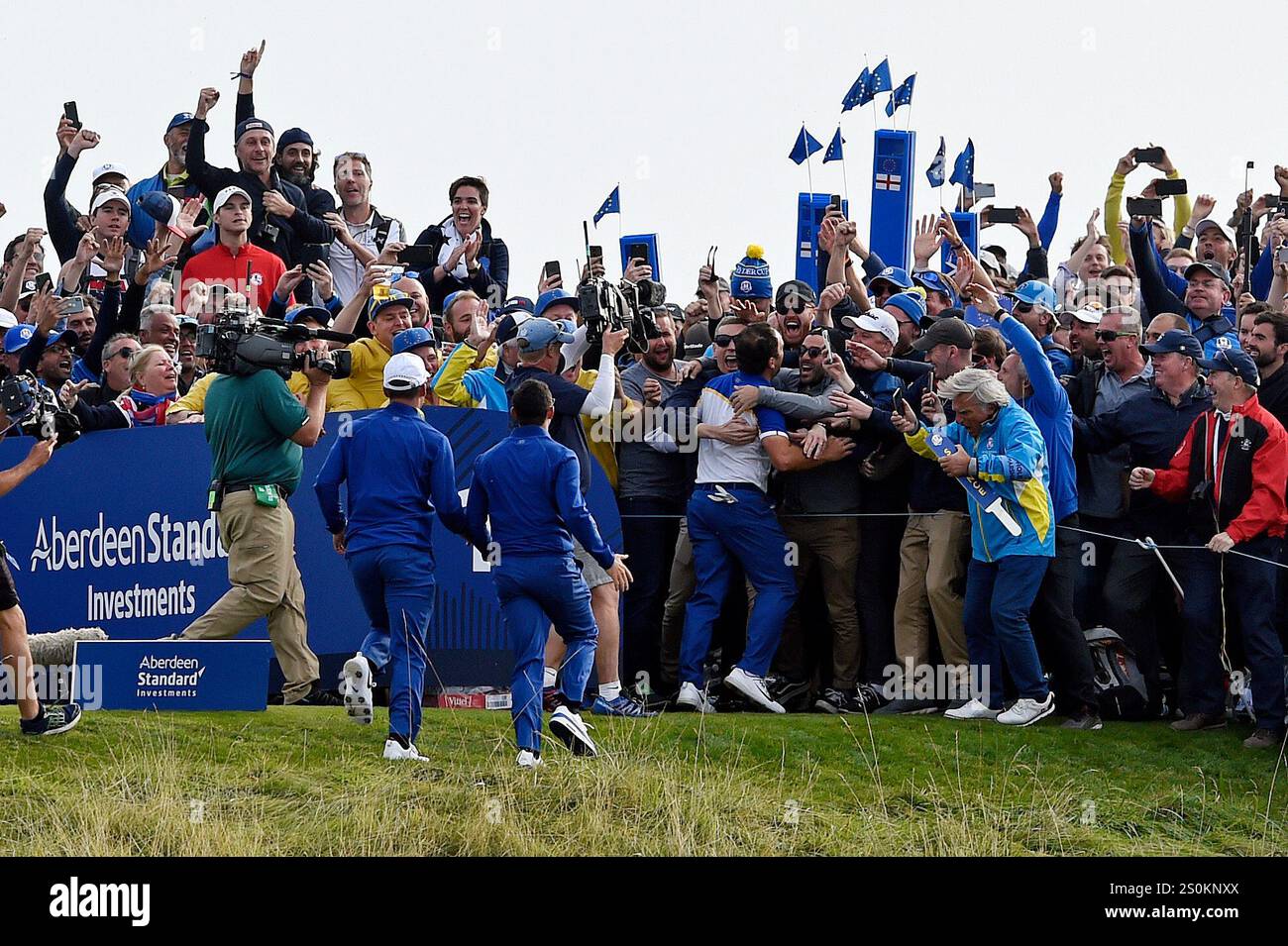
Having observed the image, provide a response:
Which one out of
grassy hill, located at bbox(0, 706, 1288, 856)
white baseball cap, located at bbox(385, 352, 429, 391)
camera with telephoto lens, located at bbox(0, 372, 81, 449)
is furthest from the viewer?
white baseball cap, located at bbox(385, 352, 429, 391)

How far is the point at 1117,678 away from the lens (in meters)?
12.4

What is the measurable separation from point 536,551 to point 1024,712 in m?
3.27

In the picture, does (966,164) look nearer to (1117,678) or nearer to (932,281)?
(932,281)

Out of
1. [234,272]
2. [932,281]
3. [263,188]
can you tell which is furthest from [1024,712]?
[263,188]

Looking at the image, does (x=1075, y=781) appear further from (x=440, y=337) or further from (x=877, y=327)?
(x=440, y=337)

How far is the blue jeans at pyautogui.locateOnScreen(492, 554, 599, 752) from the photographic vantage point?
10.4m

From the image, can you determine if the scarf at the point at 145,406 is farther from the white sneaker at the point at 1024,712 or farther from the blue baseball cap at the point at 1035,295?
the blue baseball cap at the point at 1035,295

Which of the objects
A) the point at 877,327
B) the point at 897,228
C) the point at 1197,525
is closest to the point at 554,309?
the point at 877,327

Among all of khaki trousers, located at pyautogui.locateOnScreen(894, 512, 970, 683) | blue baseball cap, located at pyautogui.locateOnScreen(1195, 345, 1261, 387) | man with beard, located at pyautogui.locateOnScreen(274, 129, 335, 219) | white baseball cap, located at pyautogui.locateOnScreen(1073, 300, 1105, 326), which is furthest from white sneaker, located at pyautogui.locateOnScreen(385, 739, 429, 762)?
man with beard, located at pyautogui.locateOnScreen(274, 129, 335, 219)

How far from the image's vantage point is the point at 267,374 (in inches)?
441

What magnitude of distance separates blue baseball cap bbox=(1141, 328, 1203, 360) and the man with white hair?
1013 mm

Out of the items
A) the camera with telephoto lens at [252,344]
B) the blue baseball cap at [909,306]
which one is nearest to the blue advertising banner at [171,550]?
the camera with telephoto lens at [252,344]

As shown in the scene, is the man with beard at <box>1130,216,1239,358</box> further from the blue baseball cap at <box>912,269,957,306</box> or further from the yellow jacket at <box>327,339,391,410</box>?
the yellow jacket at <box>327,339,391,410</box>

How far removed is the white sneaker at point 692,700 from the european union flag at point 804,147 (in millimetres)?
7695
